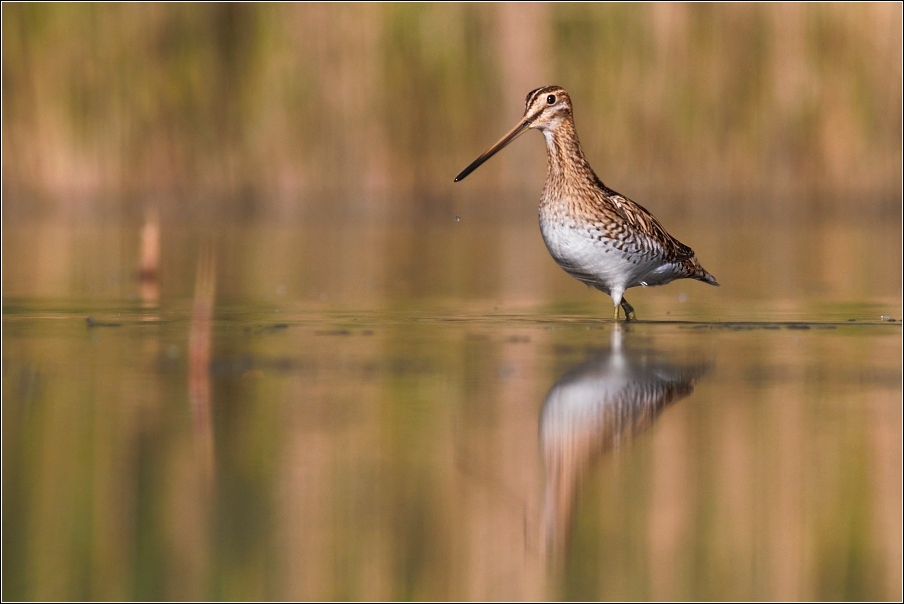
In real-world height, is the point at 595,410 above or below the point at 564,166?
below

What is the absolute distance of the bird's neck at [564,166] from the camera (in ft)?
26.9

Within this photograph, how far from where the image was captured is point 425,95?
17.5 meters

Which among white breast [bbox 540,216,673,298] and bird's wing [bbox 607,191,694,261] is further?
bird's wing [bbox 607,191,694,261]

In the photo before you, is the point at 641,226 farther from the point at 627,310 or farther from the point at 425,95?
the point at 425,95

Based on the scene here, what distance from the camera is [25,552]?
150 inches

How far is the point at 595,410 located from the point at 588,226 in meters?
2.68

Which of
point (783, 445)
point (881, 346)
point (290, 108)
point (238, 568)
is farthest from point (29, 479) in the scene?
point (290, 108)

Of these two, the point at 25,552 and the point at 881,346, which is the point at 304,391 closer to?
the point at 25,552

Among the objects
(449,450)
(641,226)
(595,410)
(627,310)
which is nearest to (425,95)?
(627,310)

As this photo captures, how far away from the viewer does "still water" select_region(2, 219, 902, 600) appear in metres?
3.67

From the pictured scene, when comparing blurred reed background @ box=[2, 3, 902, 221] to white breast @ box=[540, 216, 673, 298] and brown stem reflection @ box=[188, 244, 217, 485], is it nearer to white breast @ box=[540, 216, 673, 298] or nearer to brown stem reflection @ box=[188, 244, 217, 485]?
brown stem reflection @ box=[188, 244, 217, 485]

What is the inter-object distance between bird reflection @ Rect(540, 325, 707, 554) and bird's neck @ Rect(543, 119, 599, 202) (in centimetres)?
118

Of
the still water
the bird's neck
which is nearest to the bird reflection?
the still water

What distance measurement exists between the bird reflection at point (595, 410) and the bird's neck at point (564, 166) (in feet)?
3.88
